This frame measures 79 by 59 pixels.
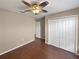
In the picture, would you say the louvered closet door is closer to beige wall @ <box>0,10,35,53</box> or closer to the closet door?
the closet door

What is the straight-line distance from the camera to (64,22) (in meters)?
4.09

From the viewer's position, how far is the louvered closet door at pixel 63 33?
3.70 m

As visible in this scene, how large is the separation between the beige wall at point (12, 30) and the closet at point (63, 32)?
1.83 m

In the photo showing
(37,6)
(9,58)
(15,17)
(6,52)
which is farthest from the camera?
(15,17)

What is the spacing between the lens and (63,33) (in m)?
4.19

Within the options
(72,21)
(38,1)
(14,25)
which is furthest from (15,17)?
(72,21)

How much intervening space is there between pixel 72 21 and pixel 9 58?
3476 mm

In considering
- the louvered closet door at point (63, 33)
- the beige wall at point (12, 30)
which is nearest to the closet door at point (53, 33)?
the louvered closet door at point (63, 33)

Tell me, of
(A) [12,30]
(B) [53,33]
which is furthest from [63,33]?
(A) [12,30]

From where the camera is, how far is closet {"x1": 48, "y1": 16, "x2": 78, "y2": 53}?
3648 mm

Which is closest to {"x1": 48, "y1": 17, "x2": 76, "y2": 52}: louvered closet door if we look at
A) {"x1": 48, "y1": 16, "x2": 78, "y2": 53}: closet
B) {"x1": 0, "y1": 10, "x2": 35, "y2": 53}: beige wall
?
{"x1": 48, "y1": 16, "x2": 78, "y2": 53}: closet

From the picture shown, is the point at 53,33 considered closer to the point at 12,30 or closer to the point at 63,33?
the point at 63,33

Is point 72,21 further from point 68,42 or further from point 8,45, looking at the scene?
point 8,45

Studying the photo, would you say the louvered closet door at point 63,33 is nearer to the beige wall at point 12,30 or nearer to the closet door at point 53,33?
the closet door at point 53,33
